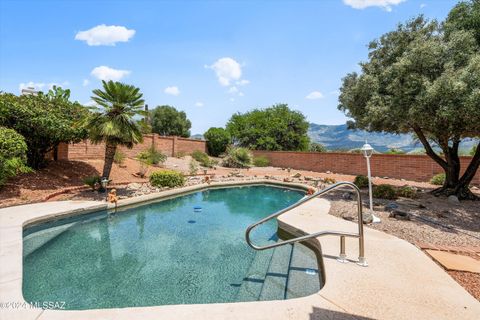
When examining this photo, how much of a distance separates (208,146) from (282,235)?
21985mm

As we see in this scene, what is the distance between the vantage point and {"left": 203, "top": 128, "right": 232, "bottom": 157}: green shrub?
1062 inches

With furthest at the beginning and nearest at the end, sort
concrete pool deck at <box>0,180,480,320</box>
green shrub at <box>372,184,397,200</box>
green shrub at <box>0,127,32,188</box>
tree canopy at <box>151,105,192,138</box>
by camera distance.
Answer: tree canopy at <box>151,105,192,138</box>, green shrub at <box>372,184,397,200</box>, green shrub at <box>0,127,32,188</box>, concrete pool deck at <box>0,180,480,320</box>

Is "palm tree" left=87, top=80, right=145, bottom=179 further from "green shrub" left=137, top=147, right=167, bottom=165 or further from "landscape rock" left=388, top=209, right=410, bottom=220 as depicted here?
"landscape rock" left=388, top=209, right=410, bottom=220

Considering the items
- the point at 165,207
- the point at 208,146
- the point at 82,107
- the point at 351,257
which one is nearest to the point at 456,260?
the point at 351,257

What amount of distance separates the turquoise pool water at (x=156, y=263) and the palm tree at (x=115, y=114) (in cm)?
303

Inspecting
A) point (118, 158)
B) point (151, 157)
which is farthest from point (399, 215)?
point (151, 157)

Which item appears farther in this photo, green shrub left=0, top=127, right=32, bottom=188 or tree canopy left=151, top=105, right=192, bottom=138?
tree canopy left=151, top=105, right=192, bottom=138

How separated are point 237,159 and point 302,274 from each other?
55.1 ft

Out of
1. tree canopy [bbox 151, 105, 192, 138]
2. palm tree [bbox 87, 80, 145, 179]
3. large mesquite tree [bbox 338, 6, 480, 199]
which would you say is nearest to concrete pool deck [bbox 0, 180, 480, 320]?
large mesquite tree [bbox 338, 6, 480, 199]

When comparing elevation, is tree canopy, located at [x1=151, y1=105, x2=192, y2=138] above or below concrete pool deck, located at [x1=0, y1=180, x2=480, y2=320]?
above

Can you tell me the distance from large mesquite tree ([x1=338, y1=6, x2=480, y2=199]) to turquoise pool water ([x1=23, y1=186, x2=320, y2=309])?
518cm

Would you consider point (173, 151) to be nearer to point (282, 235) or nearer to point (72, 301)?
point (282, 235)

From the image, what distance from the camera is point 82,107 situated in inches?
404

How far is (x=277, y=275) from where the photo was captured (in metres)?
3.98
